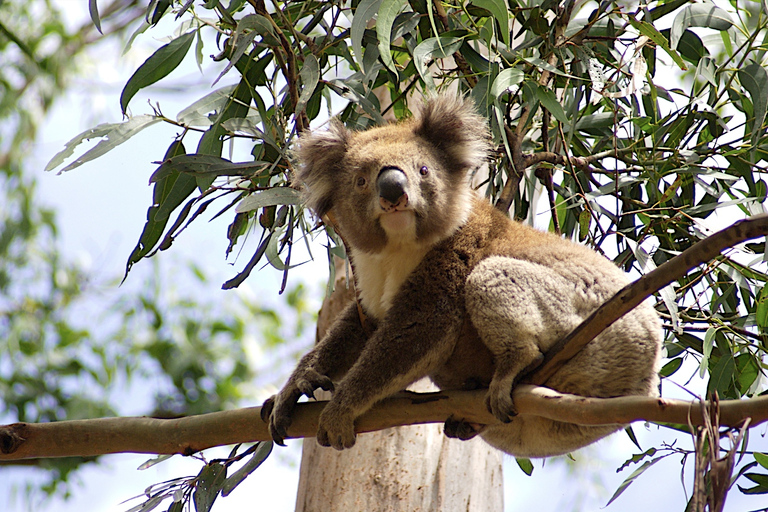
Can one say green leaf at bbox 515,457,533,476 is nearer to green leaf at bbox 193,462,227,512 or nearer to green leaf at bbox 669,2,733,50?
green leaf at bbox 193,462,227,512

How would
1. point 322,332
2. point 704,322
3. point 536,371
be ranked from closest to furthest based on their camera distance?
1. point 536,371
2. point 704,322
3. point 322,332

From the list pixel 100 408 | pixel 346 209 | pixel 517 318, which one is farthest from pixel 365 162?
pixel 100 408

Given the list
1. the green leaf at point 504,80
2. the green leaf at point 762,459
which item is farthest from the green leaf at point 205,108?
the green leaf at point 762,459

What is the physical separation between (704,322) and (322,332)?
1.60m

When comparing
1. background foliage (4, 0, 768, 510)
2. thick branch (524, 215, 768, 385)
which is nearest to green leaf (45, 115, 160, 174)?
background foliage (4, 0, 768, 510)

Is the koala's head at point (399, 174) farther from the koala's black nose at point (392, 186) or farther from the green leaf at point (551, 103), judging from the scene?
the green leaf at point (551, 103)

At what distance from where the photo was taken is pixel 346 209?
256cm

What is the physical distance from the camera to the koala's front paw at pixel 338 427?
2084mm

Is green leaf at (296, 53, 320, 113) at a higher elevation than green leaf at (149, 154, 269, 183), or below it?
higher

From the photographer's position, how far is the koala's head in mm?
Answer: 2357

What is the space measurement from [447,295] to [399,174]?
1.34 ft

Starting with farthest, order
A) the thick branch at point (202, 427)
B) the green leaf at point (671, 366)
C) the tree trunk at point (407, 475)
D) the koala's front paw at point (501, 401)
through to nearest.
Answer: the green leaf at point (671, 366), the tree trunk at point (407, 475), the thick branch at point (202, 427), the koala's front paw at point (501, 401)

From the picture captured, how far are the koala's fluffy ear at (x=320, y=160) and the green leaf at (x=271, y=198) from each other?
7.2 inches

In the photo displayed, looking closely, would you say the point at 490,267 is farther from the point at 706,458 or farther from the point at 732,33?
the point at 732,33
